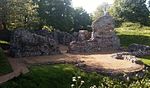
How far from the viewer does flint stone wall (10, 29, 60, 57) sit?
4031 centimetres

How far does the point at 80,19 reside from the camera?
236 ft

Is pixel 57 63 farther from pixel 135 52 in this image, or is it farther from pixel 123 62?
pixel 135 52

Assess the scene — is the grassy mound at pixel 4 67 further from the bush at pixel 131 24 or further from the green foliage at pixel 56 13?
the bush at pixel 131 24

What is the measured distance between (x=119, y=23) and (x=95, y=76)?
50137 mm

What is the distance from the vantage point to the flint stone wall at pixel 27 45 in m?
40.3

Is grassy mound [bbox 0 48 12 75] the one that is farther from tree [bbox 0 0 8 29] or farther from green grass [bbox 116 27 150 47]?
green grass [bbox 116 27 150 47]

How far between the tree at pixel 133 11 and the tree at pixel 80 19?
42.0 ft

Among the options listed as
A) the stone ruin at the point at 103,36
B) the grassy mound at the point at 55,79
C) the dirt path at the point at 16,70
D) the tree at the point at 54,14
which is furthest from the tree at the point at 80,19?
the grassy mound at the point at 55,79

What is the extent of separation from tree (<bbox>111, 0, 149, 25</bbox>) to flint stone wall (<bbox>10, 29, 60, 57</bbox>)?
4297 cm

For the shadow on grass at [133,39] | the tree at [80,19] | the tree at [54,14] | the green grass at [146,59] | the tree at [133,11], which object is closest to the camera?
the green grass at [146,59]

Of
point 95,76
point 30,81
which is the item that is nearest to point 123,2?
point 95,76

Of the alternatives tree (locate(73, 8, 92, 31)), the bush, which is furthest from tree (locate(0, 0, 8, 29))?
the bush

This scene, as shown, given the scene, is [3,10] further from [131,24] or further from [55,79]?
[131,24]

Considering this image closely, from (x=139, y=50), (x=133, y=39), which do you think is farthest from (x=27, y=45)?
(x=133, y=39)
